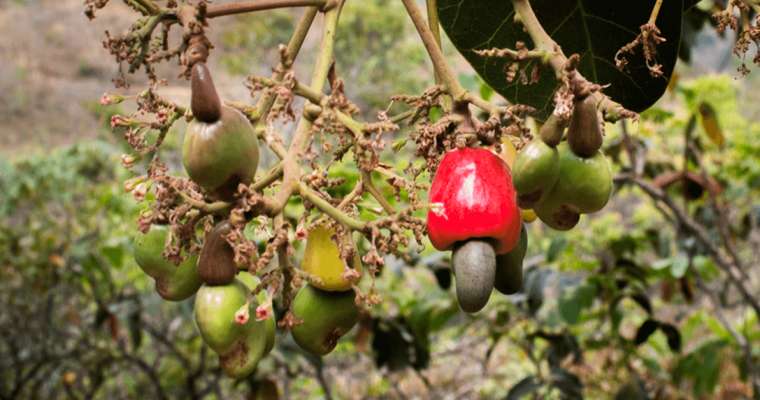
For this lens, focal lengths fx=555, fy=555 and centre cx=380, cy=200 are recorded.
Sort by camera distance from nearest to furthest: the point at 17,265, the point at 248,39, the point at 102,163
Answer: the point at 17,265 < the point at 102,163 < the point at 248,39

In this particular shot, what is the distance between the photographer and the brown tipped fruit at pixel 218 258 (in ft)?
1.86

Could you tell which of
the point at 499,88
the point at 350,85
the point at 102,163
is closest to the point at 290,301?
the point at 499,88

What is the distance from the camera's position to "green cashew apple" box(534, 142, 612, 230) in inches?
23.8

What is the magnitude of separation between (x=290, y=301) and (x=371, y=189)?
155mm

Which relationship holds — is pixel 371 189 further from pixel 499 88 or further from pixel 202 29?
pixel 499 88

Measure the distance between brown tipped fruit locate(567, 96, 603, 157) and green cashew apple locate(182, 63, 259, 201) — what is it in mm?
324

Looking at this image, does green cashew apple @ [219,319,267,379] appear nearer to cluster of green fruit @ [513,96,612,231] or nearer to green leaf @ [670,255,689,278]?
cluster of green fruit @ [513,96,612,231]

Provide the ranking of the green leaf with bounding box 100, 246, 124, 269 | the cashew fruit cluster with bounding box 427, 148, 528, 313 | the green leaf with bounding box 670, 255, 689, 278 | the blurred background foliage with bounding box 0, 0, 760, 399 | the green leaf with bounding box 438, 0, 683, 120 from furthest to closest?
the blurred background foliage with bounding box 0, 0, 760, 399, the green leaf with bounding box 100, 246, 124, 269, the green leaf with bounding box 670, 255, 689, 278, the green leaf with bounding box 438, 0, 683, 120, the cashew fruit cluster with bounding box 427, 148, 528, 313

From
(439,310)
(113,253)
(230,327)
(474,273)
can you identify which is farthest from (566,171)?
(113,253)

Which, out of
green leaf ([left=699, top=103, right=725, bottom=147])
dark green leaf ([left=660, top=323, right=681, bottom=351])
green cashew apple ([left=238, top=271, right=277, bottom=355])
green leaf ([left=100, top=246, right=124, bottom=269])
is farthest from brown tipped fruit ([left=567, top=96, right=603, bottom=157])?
green leaf ([left=699, top=103, right=725, bottom=147])

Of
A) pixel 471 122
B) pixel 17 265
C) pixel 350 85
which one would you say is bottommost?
pixel 350 85

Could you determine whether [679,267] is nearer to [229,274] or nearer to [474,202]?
[474,202]

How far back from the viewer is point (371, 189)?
2.08 ft

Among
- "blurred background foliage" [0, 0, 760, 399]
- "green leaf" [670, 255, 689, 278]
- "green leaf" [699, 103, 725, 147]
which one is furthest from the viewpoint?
"green leaf" [699, 103, 725, 147]
